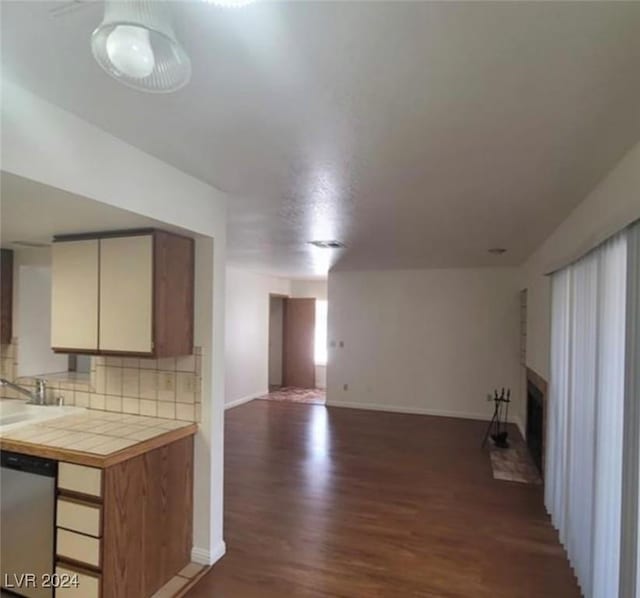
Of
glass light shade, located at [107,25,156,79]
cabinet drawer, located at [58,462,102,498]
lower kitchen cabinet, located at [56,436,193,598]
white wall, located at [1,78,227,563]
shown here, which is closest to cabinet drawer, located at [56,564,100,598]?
lower kitchen cabinet, located at [56,436,193,598]

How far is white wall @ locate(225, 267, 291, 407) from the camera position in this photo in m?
6.93

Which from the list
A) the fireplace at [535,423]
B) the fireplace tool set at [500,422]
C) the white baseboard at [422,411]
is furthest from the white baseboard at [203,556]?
the white baseboard at [422,411]

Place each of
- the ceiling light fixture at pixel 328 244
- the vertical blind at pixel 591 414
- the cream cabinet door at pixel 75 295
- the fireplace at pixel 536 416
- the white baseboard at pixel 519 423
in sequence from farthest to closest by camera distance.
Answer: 1. the white baseboard at pixel 519 423
2. the ceiling light fixture at pixel 328 244
3. the fireplace at pixel 536 416
4. the cream cabinet door at pixel 75 295
5. the vertical blind at pixel 591 414

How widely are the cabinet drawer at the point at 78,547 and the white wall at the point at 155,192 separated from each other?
690 mm

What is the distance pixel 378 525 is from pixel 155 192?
2.93m

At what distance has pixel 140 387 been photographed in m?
2.77

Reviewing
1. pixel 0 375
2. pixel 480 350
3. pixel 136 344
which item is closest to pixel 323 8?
pixel 136 344

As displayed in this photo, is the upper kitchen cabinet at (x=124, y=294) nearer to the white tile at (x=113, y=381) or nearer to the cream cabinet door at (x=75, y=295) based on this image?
the cream cabinet door at (x=75, y=295)

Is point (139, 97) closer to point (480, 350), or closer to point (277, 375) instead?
point (480, 350)

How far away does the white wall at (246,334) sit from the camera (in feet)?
22.7

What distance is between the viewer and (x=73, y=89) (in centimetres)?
145

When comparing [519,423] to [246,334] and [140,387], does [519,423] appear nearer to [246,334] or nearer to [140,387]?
[246,334]

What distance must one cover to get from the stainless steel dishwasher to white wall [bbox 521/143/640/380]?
315 cm

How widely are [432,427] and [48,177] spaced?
5.73 meters
